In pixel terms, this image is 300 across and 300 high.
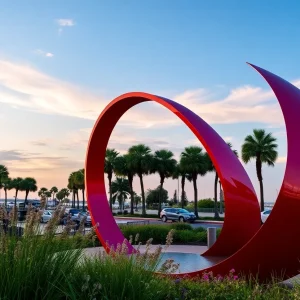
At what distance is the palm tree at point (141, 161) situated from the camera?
48062 millimetres

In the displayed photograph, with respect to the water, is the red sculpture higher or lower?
higher

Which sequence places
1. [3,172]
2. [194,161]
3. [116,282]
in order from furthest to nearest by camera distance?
1. [3,172]
2. [194,161]
3. [116,282]

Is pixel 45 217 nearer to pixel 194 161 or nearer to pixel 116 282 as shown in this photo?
pixel 194 161

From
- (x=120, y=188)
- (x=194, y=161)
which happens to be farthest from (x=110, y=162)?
(x=120, y=188)

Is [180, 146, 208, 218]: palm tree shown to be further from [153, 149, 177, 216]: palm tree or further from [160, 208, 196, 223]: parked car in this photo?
[160, 208, 196, 223]: parked car

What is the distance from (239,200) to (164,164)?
39.7 m

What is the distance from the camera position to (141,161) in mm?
48125

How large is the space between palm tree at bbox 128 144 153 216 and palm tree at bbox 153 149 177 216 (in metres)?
0.87

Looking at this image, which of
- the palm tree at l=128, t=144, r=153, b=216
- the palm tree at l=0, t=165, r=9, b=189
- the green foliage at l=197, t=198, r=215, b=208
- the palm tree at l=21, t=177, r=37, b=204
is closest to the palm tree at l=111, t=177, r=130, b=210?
the green foliage at l=197, t=198, r=215, b=208

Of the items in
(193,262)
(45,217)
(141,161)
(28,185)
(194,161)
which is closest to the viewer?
(193,262)

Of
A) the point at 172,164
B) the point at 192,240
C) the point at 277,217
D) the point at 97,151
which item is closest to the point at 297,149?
the point at 277,217

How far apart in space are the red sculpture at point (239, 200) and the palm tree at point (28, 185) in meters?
95.1

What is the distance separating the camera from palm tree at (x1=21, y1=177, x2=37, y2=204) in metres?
103

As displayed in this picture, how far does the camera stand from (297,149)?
7160mm
